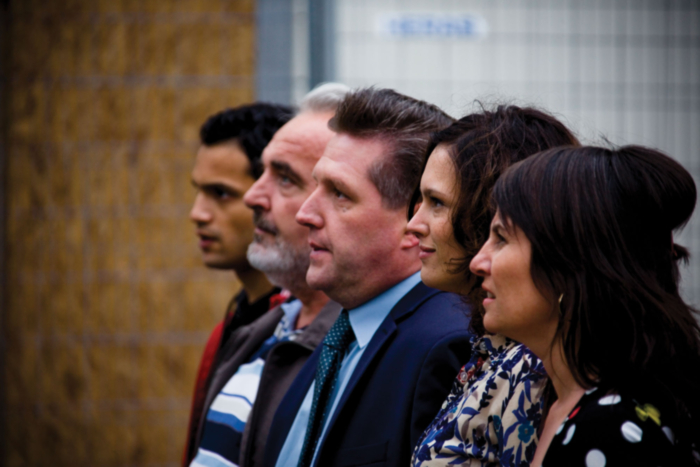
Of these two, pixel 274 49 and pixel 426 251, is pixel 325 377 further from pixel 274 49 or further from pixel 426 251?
pixel 274 49

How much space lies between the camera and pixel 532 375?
1.35 meters

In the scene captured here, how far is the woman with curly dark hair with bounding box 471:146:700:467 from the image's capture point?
1.09 m

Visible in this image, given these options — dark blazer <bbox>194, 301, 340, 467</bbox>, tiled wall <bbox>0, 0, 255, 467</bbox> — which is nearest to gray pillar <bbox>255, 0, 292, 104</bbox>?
tiled wall <bbox>0, 0, 255, 467</bbox>

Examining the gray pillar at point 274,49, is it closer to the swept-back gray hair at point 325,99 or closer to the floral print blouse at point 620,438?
the swept-back gray hair at point 325,99

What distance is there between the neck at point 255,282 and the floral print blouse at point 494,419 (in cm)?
174

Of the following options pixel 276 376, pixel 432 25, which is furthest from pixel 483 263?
pixel 432 25

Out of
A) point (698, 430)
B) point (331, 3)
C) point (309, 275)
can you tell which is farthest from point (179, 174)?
point (698, 430)

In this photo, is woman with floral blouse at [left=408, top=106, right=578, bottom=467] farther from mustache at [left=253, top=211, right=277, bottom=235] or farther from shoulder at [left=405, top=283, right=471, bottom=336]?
mustache at [left=253, top=211, right=277, bottom=235]

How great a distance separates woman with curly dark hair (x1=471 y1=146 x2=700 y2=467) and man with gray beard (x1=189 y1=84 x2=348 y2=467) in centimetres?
123

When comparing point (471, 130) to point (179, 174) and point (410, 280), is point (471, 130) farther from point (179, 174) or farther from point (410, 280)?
point (179, 174)

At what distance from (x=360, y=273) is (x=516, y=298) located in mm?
862

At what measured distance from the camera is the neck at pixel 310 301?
8.51 feet

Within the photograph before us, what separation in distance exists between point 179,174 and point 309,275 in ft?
10.1

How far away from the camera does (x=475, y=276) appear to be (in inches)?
63.4
